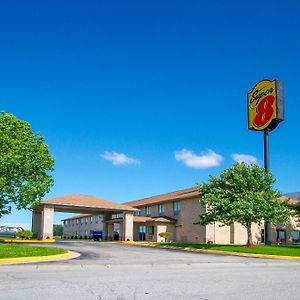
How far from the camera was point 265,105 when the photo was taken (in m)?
47.2

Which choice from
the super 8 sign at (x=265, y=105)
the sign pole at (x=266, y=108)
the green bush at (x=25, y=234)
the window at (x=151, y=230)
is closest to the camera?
the sign pole at (x=266, y=108)

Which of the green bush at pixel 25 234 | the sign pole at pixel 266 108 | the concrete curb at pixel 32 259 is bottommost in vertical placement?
the green bush at pixel 25 234

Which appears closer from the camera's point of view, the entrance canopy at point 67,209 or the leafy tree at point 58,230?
the entrance canopy at point 67,209

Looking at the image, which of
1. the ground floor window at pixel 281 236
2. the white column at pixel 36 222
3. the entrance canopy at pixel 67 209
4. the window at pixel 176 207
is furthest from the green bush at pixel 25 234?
the ground floor window at pixel 281 236

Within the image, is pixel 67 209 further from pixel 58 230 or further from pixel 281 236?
pixel 58 230

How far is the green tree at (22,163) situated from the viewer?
33500mm

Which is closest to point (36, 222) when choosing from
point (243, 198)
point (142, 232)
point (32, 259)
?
point (142, 232)

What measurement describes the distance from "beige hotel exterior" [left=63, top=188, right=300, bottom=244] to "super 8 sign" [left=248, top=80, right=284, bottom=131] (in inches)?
443

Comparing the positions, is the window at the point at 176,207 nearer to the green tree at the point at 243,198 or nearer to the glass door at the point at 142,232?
the glass door at the point at 142,232

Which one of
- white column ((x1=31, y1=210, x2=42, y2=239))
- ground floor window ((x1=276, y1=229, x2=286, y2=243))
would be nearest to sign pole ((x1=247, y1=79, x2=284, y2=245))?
ground floor window ((x1=276, y1=229, x2=286, y2=243))

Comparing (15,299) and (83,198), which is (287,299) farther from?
(83,198)

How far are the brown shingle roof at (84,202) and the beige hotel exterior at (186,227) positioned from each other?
2751 mm

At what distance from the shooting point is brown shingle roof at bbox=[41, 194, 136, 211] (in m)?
48.7

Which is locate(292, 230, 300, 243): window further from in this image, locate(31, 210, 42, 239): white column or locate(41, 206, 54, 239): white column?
locate(31, 210, 42, 239): white column
